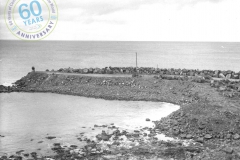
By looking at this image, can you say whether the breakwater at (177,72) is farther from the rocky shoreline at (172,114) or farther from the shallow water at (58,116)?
the shallow water at (58,116)

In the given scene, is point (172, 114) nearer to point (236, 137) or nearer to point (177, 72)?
point (236, 137)

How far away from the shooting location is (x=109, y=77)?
44.7m

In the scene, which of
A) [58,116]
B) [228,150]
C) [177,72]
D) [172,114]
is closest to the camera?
[228,150]

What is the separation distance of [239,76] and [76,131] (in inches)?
1172

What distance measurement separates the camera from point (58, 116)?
30.8 metres

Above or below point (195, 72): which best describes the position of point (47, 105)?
below

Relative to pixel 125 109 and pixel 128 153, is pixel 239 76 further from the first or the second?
pixel 128 153

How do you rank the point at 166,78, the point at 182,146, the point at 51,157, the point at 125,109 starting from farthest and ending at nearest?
the point at 166,78 → the point at 125,109 → the point at 182,146 → the point at 51,157

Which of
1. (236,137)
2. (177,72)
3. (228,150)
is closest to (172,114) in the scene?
(236,137)

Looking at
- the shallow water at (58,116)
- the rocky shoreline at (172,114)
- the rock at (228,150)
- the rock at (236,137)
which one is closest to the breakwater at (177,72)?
the rocky shoreline at (172,114)

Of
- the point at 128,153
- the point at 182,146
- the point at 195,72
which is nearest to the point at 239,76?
the point at 195,72

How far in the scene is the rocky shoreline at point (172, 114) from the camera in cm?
2066

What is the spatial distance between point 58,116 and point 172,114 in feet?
40.5

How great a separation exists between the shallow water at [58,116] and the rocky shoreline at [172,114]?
1976mm
